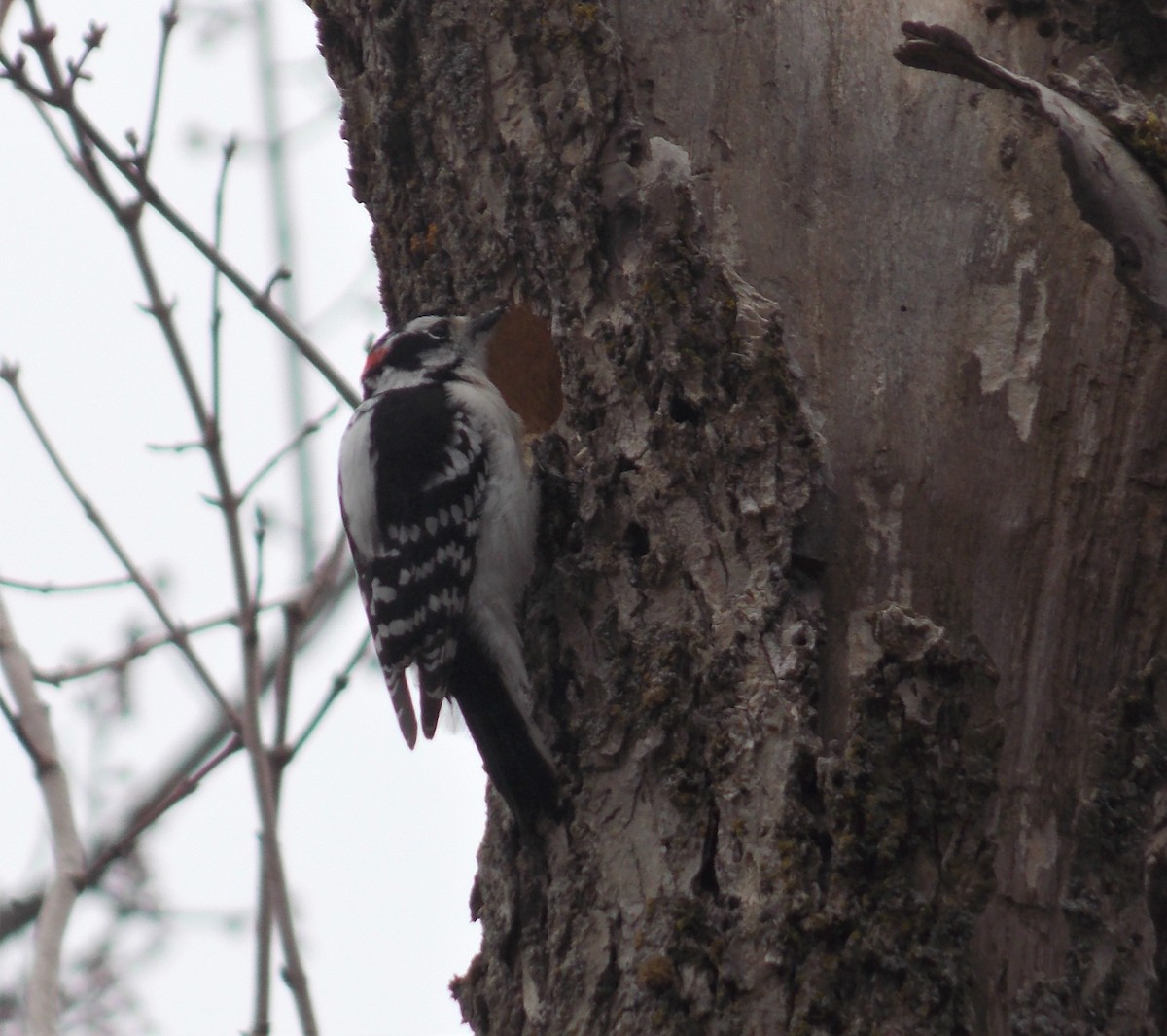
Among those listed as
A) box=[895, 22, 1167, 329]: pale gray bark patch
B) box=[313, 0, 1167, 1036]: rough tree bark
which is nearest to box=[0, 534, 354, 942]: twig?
box=[313, 0, 1167, 1036]: rough tree bark

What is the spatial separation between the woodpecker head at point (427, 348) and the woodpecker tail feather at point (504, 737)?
79cm

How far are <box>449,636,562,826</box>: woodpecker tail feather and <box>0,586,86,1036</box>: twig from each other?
82 centimetres

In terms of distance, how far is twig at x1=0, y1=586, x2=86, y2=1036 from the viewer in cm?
226

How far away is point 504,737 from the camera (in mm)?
2809

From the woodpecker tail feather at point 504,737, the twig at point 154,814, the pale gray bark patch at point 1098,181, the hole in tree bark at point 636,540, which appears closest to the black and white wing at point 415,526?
the woodpecker tail feather at point 504,737

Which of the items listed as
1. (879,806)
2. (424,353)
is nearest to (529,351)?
(424,353)

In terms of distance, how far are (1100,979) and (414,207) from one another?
2.21 m

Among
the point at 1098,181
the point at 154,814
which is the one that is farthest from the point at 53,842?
the point at 1098,181

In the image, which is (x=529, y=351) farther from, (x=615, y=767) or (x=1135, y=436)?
(x=1135, y=436)

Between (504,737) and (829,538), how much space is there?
93 centimetres

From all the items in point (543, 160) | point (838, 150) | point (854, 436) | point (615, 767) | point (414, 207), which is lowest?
point (615, 767)

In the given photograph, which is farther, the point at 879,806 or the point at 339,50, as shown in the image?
the point at 339,50

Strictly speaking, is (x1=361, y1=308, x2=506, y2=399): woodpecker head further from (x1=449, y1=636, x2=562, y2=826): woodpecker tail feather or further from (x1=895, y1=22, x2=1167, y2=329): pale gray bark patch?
(x1=895, y1=22, x2=1167, y2=329): pale gray bark patch

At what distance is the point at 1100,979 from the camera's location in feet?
6.26
